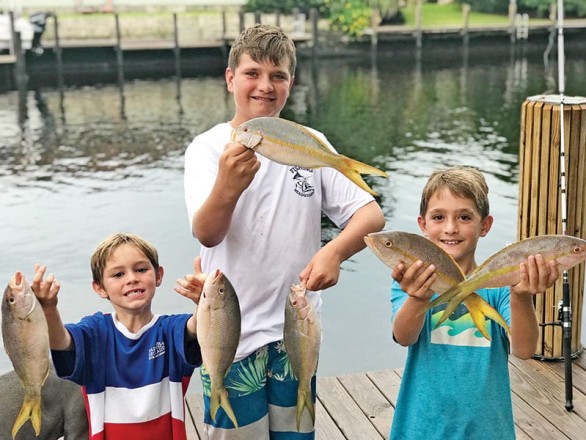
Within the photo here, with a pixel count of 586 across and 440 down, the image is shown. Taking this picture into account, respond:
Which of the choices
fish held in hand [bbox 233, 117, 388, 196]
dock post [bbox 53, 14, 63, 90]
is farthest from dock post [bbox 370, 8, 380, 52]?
fish held in hand [bbox 233, 117, 388, 196]

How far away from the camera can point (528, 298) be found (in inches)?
108

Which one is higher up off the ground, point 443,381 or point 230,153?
point 230,153

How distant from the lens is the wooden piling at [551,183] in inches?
211

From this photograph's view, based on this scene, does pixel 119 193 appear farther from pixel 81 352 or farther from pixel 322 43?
pixel 322 43

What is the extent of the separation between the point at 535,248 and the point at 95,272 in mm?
A: 1635

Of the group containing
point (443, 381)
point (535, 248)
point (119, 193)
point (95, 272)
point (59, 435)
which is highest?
point (535, 248)

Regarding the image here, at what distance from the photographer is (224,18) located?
3616cm

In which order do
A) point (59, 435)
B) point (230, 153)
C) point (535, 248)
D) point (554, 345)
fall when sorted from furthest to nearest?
point (554, 345) → point (59, 435) → point (230, 153) → point (535, 248)

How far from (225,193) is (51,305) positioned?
68cm

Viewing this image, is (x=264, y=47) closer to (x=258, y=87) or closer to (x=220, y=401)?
(x=258, y=87)

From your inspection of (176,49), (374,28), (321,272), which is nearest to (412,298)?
(321,272)

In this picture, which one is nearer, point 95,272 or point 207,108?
point 95,272

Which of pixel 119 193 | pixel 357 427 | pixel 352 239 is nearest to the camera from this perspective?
pixel 352 239

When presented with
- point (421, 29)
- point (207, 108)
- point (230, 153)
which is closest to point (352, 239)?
point (230, 153)
